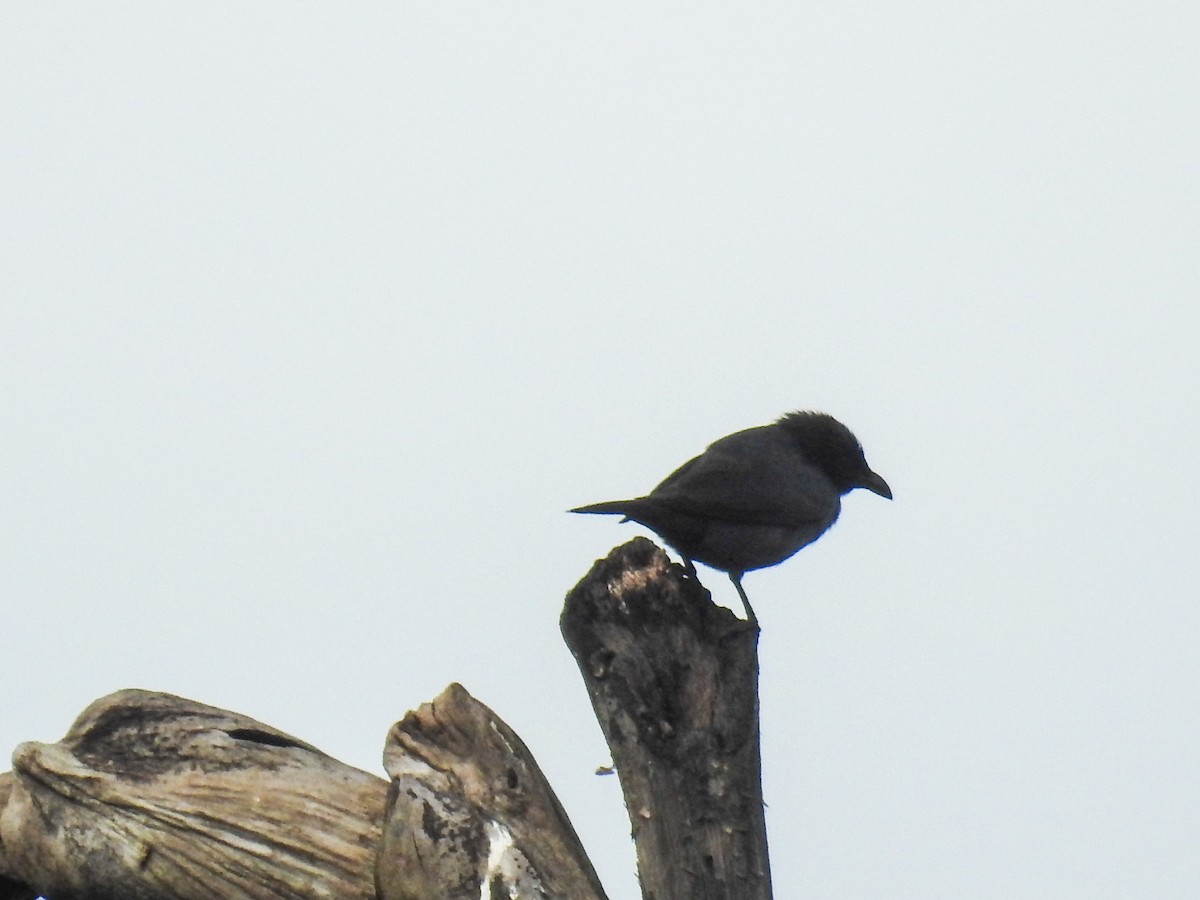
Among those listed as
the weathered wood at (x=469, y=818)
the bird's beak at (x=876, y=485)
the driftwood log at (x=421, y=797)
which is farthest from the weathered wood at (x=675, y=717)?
the bird's beak at (x=876, y=485)

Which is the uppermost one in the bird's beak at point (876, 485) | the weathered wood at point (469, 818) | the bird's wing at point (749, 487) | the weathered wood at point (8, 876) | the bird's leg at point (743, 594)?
the bird's beak at point (876, 485)

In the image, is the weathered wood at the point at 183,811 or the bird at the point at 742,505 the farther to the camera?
the bird at the point at 742,505

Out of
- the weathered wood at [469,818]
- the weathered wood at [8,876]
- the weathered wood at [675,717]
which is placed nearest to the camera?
the weathered wood at [469,818]

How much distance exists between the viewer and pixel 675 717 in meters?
5.31

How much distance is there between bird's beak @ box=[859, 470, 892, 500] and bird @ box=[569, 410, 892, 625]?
1.21 feet

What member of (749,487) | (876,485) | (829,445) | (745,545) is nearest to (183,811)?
(745,545)

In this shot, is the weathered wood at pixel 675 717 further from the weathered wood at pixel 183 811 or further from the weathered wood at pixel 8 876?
the weathered wood at pixel 8 876

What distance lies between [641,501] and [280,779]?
116 inches

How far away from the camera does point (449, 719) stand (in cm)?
516

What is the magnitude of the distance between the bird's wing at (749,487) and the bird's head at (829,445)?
1.13 ft

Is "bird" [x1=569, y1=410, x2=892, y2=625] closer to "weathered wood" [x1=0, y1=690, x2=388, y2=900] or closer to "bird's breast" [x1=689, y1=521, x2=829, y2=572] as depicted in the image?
"bird's breast" [x1=689, y1=521, x2=829, y2=572]

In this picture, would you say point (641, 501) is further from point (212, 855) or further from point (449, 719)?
point (212, 855)

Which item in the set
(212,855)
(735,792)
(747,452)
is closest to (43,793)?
(212,855)

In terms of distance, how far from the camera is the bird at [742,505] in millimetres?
7766
